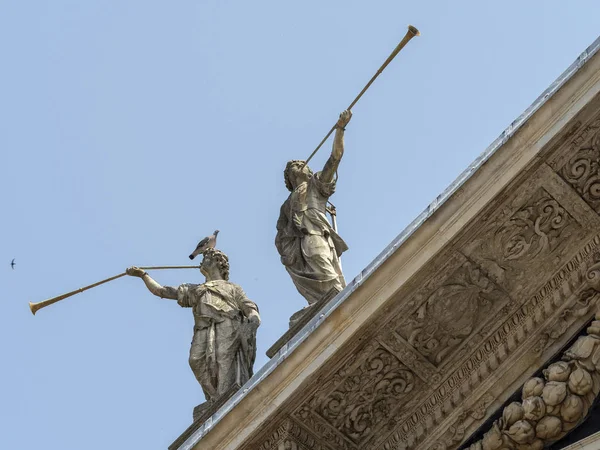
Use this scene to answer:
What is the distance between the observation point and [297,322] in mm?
12789

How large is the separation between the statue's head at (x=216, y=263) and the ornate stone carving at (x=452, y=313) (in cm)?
370

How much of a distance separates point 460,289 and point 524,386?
31.5 inches

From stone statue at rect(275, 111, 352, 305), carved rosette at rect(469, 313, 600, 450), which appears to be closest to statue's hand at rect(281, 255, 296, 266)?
stone statue at rect(275, 111, 352, 305)

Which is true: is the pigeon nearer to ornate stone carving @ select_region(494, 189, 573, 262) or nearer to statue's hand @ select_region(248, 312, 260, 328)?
statue's hand @ select_region(248, 312, 260, 328)

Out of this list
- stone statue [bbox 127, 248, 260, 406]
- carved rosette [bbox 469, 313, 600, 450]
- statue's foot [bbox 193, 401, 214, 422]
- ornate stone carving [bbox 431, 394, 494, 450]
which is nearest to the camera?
carved rosette [bbox 469, 313, 600, 450]

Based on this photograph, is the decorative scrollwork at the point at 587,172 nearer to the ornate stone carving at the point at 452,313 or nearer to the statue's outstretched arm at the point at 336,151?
the ornate stone carving at the point at 452,313

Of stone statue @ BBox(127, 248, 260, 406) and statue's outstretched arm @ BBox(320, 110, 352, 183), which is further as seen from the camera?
statue's outstretched arm @ BBox(320, 110, 352, 183)

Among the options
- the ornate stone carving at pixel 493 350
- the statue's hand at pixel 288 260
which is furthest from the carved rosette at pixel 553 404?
the statue's hand at pixel 288 260

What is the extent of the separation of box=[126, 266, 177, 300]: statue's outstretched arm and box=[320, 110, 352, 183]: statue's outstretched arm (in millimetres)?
1612

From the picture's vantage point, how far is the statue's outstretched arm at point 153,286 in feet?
49.1

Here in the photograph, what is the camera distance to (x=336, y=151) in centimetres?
1447

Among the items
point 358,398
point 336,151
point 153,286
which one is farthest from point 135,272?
point 358,398

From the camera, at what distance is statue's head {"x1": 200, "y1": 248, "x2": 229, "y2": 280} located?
1483cm

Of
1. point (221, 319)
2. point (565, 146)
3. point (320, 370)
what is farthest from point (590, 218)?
point (221, 319)
